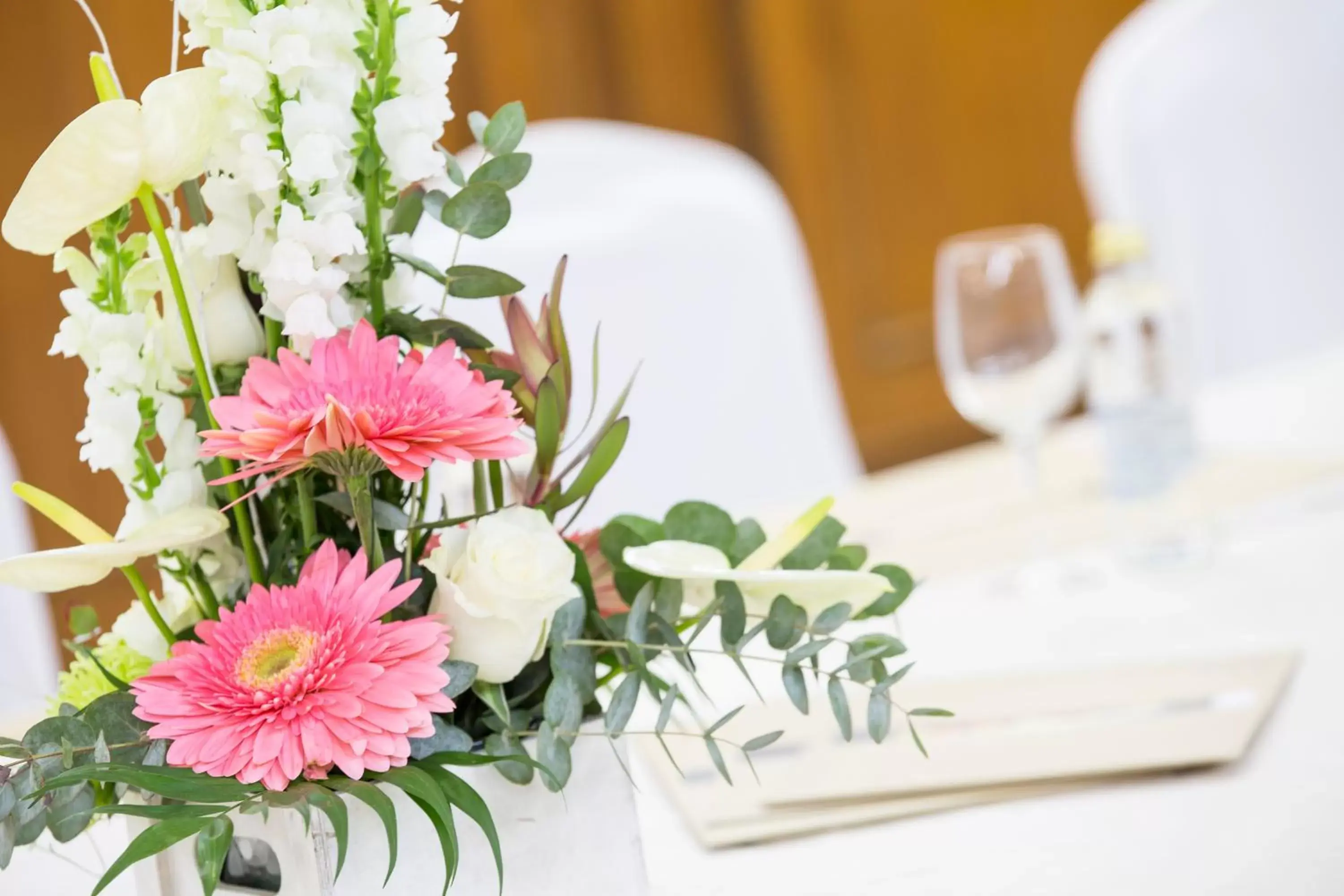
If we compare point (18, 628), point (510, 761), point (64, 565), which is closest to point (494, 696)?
point (510, 761)

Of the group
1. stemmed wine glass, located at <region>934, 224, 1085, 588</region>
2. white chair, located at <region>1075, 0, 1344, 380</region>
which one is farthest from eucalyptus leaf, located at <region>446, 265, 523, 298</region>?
white chair, located at <region>1075, 0, 1344, 380</region>

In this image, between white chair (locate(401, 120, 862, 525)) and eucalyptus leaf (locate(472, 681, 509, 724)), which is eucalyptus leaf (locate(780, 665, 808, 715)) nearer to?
eucalyptus leaf (locate(472, 681, 509, 724))

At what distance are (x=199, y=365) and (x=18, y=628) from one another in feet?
2.15

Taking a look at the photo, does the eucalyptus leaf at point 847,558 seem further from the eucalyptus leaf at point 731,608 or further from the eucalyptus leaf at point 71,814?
the eucalyptus leaf at point 71,814

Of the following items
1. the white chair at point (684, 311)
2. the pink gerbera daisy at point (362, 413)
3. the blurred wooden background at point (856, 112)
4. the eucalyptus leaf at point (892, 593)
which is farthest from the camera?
the blurred wooden background at point (856, 112)

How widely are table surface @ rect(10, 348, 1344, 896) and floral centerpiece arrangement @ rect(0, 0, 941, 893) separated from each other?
5.0 inches

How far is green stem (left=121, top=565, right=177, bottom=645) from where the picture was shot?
44cm

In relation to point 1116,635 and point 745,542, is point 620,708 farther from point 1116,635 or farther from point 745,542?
point 1116,635

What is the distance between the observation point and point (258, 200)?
1.39 feet

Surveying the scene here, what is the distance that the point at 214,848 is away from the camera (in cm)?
38

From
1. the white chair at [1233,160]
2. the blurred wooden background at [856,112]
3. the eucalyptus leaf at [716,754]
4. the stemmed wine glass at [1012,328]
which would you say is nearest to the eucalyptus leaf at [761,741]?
the eucalyptus leaf at [716,754]

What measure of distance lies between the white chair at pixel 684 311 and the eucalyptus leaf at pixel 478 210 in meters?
0.75

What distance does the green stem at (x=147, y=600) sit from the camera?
0.44 metres

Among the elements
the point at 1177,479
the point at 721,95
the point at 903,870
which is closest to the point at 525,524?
→ the point at 903,870
